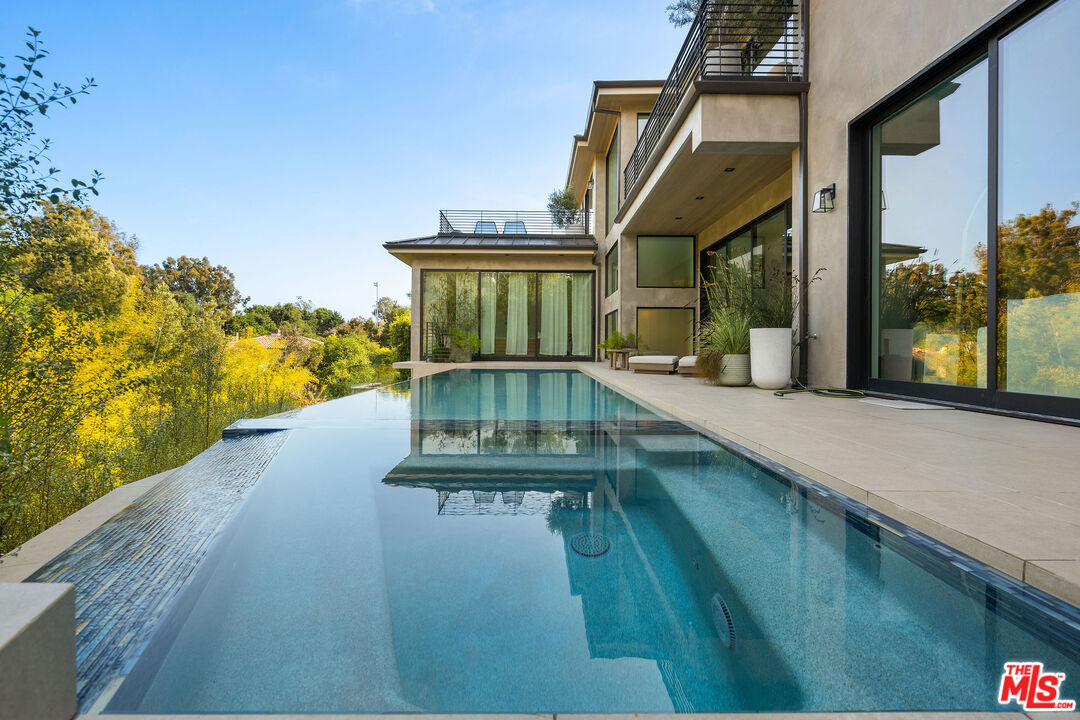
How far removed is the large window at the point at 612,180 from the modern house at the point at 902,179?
2.34 m

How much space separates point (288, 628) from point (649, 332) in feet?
34.0

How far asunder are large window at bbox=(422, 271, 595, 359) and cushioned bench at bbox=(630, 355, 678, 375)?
494 centimetres

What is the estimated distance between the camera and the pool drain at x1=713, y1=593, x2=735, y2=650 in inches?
44.0

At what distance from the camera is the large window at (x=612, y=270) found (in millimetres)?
11458

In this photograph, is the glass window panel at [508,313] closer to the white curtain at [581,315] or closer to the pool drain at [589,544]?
the white curtain at [581,315]

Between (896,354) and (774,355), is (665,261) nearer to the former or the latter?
(774,355)

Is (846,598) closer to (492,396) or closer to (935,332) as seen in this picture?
(935,332)

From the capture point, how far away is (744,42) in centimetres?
554

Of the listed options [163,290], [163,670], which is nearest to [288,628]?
[163,670]

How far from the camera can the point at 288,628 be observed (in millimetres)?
1139

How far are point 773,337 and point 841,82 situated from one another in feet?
8.71

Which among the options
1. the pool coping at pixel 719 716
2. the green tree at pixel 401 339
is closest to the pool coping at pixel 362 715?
the pool coping at pixel 719 716

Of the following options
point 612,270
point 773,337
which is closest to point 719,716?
point 773,337

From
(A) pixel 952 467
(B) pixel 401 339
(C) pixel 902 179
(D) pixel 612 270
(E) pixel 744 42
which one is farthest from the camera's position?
(B) pixel 401 339
